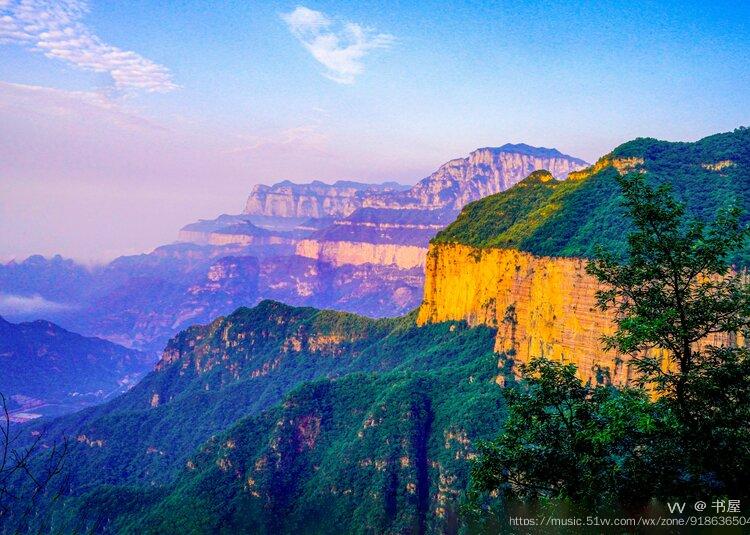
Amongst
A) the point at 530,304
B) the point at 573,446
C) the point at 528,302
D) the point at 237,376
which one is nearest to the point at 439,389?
the point at 528,302

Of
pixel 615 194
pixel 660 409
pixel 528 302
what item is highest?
pixel 615 194

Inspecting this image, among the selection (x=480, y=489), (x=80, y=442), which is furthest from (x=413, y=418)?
(x=80, y=442)

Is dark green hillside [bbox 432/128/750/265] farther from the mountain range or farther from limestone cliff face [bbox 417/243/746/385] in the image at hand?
limestone cliff face [bbox 417/243/746/385]

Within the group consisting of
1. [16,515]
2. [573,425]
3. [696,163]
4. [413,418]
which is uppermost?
[696,163]

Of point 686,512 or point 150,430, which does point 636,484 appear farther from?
point 150,430

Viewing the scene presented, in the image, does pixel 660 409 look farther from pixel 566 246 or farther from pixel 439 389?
pixel 439 389

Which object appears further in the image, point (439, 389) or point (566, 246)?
point (439, 389)

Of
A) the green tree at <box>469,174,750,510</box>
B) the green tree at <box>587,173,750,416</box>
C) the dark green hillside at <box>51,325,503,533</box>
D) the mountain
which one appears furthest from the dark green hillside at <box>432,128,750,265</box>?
the green tree at <box>469,174,750,510</box>
